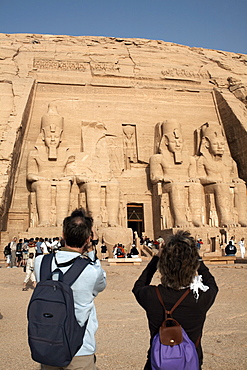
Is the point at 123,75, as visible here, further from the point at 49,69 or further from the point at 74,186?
the point at 74,186

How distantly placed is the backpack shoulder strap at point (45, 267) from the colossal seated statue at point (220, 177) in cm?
1090

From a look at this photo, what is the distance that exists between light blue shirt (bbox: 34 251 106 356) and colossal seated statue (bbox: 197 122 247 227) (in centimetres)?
1084

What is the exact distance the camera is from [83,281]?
1.62 meters

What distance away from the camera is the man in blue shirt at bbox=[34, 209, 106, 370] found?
1.60 m

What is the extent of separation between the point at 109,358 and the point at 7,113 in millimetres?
11021

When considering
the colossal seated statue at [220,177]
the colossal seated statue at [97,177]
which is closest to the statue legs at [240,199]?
the colossal seated statue at [220,177]

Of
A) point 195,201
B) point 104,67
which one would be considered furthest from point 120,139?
point 195,201

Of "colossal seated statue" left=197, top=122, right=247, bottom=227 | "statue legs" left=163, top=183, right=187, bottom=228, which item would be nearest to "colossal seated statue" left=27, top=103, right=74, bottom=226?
"statue legs" left=163, top=183, right=187, bottom=228

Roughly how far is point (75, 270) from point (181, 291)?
0.43m

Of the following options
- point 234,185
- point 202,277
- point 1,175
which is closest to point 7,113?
point 1,175

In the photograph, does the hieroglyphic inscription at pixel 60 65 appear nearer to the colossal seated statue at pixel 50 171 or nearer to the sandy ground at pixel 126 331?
the colossal seated statue at pixel 50 171

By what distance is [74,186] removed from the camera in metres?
12.8

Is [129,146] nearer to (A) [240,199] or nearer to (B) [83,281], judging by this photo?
(A) [240,199]

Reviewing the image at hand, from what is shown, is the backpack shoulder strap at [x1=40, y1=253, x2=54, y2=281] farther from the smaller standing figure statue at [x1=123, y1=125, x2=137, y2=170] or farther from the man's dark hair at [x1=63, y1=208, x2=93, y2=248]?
the smaller standing figure statue at [x1=123, y1=125, x2=137, y2=170]
